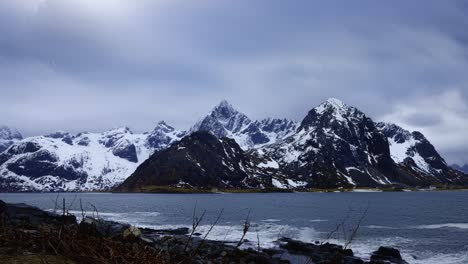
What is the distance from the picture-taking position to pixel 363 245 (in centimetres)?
5616

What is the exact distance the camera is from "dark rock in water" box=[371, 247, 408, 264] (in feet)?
146

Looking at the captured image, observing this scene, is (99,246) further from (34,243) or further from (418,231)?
(418,231)

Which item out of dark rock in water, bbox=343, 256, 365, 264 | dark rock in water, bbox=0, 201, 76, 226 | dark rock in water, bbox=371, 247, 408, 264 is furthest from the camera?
dark rock in water, bbox=371, 247, 408, 264

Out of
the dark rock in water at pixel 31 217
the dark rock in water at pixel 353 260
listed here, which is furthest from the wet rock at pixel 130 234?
the dark rock in water at pixel 353 260

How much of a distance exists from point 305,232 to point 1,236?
68274mm

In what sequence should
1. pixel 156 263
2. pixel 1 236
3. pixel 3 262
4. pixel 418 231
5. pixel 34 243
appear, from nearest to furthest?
pixel 156 263, pixel 3 262, pixel 34 243, pixel 1 236, pixel 418 231

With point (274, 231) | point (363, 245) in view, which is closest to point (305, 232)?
point (274, 231)

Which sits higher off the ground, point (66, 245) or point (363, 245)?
point (66, 245)

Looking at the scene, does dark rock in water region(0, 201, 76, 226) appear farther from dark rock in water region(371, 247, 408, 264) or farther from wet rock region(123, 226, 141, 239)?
dark rock in water region(371, 247, 408, 264)

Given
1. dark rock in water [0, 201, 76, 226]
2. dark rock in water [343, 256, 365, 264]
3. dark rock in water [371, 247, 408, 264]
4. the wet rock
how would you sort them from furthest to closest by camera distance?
dark rock in water [371, 247, 408, 264]
dark rock in water [343, 256, 365, 264]
the wet rock
dark rock in water [0, 201, 76, 226]

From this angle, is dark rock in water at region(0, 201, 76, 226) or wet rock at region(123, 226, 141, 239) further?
wet rock at region(123, 226, 141, 239)

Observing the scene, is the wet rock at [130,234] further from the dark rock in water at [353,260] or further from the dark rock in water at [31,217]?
the dark rock in water at [353,260]

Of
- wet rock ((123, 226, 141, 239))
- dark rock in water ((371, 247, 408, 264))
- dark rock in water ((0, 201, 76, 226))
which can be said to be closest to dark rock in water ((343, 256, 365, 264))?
dark rock in water ((371, 247, 408, 264))

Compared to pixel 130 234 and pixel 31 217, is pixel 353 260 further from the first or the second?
pixel 31 217
